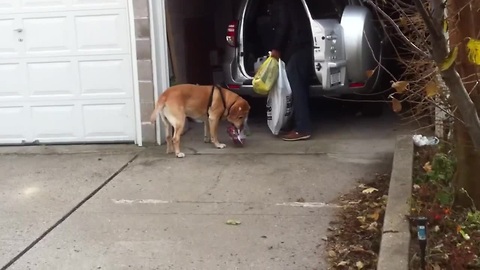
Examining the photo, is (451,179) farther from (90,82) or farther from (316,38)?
(90,82)

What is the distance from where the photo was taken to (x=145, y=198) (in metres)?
6.12

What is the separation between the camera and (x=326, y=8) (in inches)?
340

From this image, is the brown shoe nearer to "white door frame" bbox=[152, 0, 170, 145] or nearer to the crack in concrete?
"white door frame" bbox=[152, 0, 170, 145]

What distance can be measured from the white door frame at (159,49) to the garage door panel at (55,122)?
1094mm

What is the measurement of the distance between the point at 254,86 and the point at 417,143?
196 cm

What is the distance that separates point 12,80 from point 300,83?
11.5ft

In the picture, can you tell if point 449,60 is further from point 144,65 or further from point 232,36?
point 232,36

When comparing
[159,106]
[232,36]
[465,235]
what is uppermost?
[232,36]

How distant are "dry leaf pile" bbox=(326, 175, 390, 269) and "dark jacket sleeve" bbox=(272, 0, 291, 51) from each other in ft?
8.26

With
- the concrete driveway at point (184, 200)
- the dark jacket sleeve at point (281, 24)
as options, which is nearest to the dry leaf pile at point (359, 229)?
the concrete driveway at point (184, 200)

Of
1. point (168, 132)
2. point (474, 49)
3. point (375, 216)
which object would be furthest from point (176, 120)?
point (474, 49)

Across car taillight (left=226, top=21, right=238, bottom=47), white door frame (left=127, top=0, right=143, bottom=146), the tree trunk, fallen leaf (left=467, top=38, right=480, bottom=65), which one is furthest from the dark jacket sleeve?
fallen leaf (left=467, top=38, right=480, bottom=65)

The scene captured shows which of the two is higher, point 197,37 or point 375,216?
point 197,37

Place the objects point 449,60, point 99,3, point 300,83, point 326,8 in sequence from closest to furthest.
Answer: point 449,60 < point 99,3 < point 300,83 < point 326,8
